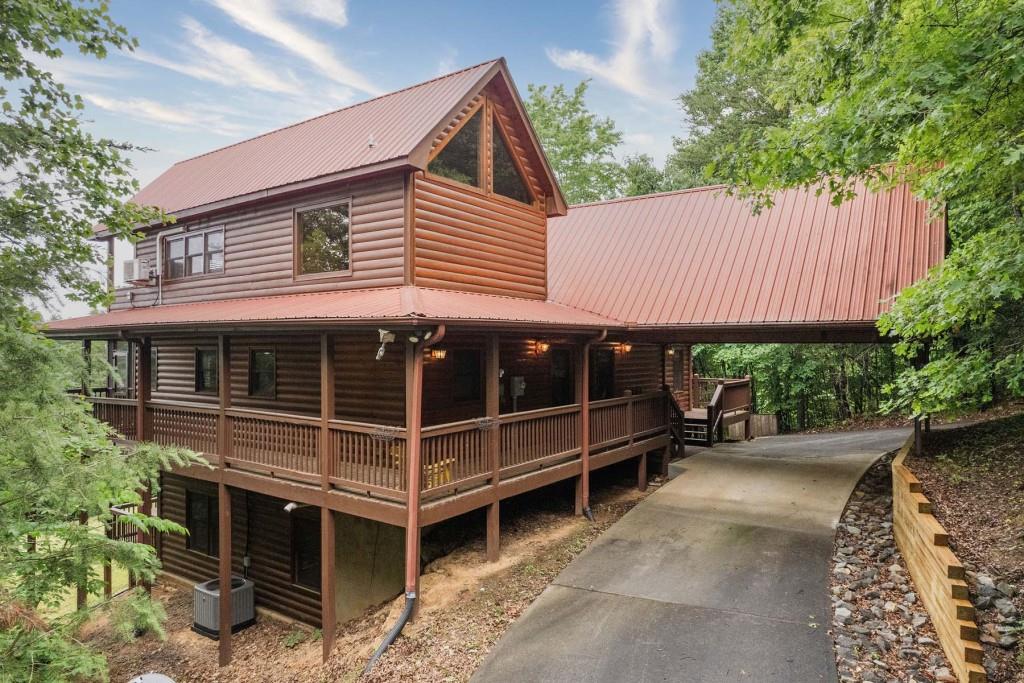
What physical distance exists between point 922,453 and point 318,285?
450 inches

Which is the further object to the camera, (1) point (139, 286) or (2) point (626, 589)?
(1) point (139, 286)

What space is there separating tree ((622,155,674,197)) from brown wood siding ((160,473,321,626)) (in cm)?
2308

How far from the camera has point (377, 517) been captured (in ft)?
26.3

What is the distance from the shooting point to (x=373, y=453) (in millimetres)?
8172

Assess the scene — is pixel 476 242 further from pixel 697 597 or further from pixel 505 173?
pixel 697 597

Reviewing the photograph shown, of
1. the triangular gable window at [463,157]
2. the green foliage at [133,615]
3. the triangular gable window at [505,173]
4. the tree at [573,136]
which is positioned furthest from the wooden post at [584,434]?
the tree at [573,136]

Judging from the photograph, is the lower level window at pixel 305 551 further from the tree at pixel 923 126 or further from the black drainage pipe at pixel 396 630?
the tree at pixel 923 126

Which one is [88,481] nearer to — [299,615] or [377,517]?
[377,517]

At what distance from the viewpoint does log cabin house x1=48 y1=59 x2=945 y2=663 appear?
862 cm

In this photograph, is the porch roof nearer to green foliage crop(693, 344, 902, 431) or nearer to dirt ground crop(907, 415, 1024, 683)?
dirt ground crop(907, 415, 1024, 683)

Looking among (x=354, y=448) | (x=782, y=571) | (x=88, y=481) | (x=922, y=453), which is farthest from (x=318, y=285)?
(x=922, y=453)

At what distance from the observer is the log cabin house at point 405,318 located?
28.3 feet

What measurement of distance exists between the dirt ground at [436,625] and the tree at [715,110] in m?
19.2

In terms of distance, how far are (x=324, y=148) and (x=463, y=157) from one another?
10.5ft
